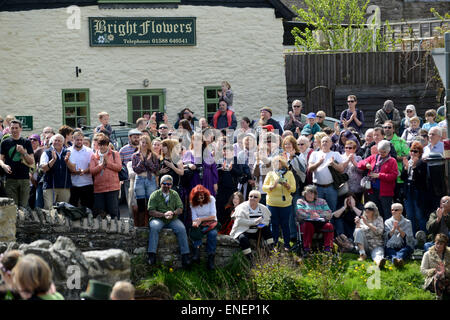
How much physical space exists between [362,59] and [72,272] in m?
15.3

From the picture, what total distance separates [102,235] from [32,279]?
6499 mm

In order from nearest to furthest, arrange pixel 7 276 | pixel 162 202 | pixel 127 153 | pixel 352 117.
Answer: pixel 7 276 → pixel 162 202 → pixel 127 153 → pixel 352 117

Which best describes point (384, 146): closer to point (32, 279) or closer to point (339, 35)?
point (32, 279)

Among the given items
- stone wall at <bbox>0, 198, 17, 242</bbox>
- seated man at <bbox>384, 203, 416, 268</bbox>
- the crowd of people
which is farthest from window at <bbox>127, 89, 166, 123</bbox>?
seated man at <bbox>384, 203, 416, 268</bbox>

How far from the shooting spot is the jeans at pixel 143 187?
545 inches

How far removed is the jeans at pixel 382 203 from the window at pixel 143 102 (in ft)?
34.1

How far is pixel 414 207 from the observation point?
1430cm

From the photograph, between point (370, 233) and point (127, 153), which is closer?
point (370, 233)

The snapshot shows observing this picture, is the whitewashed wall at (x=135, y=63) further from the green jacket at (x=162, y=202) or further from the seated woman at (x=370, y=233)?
the seated woman at (x=370, y=233)

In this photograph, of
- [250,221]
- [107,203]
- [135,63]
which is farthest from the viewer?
[135,63]

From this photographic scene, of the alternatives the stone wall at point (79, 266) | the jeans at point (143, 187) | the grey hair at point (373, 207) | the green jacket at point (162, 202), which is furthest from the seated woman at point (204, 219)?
the stone wall at point (79, 266)

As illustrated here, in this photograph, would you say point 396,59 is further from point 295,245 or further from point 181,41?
point 295,245

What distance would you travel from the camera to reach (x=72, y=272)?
10203mm

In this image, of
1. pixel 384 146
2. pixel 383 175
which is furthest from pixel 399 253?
pixel 384 146
